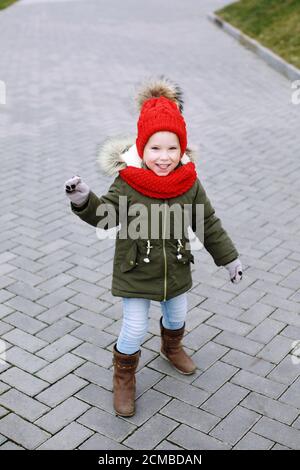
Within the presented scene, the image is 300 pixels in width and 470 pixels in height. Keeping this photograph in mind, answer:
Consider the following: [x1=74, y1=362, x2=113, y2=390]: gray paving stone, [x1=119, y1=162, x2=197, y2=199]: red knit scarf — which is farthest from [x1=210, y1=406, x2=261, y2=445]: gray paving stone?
[x1=119, y1=162, x2=197, y2=199]: red knit scarf

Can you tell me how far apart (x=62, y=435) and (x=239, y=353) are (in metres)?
1.23

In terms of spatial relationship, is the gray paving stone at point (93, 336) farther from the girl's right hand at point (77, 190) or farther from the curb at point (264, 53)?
the curb at point (264, 53)

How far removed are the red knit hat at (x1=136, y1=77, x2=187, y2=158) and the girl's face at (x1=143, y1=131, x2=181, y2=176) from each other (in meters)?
0.03

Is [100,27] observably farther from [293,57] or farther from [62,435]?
[62,435]

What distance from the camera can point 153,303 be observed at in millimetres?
4410

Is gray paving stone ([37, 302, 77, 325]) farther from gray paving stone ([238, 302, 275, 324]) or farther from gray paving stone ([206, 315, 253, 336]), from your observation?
gray paving stone ([238, 302, 275, 324])

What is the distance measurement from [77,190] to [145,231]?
0.44m

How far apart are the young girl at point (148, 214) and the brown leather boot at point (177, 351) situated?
1.00 feet

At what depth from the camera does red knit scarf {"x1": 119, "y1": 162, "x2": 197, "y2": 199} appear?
3051mm

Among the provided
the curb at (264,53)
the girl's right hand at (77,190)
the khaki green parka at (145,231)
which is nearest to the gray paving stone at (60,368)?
the khaki green parka at (145,231)

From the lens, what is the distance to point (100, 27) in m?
17.4

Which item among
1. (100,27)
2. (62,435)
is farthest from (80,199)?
(100,27)

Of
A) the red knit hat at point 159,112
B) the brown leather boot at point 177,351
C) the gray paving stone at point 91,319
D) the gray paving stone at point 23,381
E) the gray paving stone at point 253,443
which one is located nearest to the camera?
the red knit hat at point 159,112

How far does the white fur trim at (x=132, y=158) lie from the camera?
3.14m
